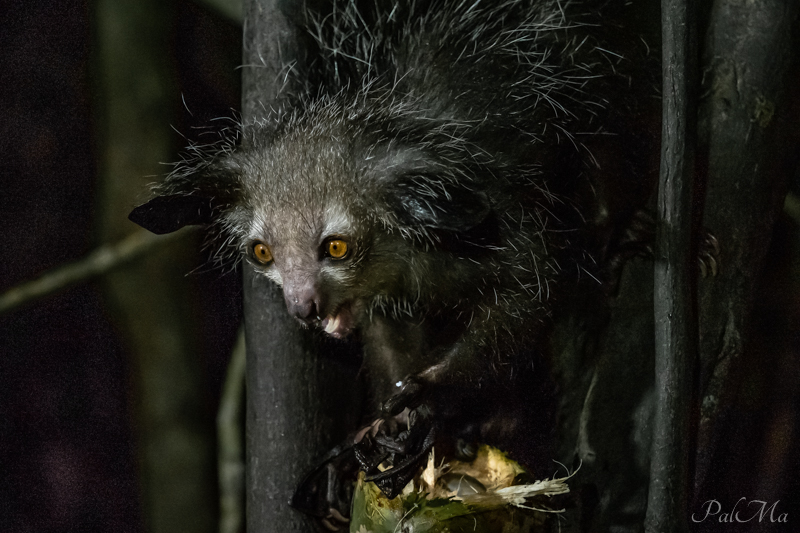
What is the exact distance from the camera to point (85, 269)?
135cm

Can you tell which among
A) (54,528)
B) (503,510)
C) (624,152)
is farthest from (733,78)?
(54,528)

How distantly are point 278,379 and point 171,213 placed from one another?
330 millimetres

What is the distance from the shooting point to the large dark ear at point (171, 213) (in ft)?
3.59

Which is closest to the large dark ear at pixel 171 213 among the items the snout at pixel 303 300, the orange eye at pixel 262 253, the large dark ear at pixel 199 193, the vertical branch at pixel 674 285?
the large dark ear at pixel 199 193

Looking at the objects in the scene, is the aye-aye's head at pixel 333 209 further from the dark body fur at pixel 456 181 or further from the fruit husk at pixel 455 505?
the fruit husk at pixel 455 505

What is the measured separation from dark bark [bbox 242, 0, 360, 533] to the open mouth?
0.47 feet

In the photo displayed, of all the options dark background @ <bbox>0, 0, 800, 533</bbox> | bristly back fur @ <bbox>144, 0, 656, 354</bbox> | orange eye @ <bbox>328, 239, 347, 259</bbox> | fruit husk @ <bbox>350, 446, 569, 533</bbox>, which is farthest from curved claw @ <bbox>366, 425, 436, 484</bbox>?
dark background @ <bbox>0, 0, 800, 533</bbox>

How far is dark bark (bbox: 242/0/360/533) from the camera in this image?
1225 millimetres

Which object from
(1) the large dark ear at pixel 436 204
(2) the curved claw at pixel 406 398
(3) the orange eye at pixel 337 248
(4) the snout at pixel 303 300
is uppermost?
(1) the large dark ear at pixel 436 204

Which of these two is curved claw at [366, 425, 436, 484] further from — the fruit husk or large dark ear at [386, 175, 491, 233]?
large dark ear at [386, 175, 491, 233]

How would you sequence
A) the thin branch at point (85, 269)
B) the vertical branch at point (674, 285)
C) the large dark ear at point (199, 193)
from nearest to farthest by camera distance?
the vertical branch at point (674, 285) → the large dark ear at point (199, 193) → the thin branch at point (85, 269)

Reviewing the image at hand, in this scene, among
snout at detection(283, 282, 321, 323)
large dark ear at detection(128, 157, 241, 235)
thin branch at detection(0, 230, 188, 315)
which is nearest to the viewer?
snout at detection(283, 282, 321, 323)

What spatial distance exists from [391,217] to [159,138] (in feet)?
1.82

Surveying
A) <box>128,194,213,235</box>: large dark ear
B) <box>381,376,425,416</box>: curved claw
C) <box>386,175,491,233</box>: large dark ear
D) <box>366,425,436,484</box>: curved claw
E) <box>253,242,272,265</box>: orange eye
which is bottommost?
<box>366,425,436,484</box>: curved claw
